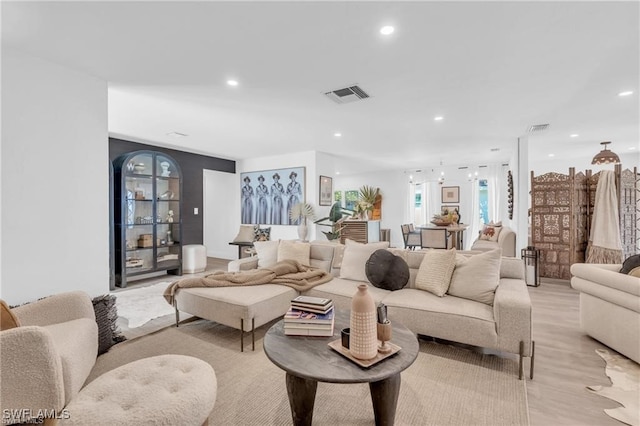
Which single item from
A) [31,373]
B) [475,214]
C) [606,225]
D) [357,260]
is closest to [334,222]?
[357,260]

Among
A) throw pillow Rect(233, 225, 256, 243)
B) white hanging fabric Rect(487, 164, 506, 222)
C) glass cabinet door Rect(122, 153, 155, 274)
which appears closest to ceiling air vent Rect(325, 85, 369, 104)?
glass cabinet door Rect(122, 153, 155, 274)

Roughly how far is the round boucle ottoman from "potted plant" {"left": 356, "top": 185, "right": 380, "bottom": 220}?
22.7 feet

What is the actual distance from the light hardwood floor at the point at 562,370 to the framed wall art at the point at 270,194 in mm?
3507

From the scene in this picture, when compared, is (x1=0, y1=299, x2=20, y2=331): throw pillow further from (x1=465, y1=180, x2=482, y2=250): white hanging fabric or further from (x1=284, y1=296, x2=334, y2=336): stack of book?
(x1=465, y1=180, x2=482, y2=250): white hanging fabric

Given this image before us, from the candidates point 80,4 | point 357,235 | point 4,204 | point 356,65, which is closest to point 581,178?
point 357,235

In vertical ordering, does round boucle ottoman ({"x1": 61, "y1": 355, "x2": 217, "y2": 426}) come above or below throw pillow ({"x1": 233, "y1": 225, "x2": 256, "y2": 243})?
below

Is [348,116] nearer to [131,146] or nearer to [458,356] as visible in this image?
[458,356]

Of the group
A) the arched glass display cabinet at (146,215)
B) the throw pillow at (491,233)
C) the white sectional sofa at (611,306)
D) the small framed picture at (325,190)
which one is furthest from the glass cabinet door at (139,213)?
the throw pillow at (491,233)

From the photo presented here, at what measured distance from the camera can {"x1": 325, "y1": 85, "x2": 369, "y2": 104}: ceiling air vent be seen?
10.1 ft

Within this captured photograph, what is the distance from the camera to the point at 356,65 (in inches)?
100

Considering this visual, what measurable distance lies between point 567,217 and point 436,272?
3.81m

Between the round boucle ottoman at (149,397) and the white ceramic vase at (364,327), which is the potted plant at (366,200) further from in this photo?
the round boucle ottoman at (149,397)

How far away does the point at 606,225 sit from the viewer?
4688 mm

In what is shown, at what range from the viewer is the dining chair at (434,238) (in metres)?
6.13
